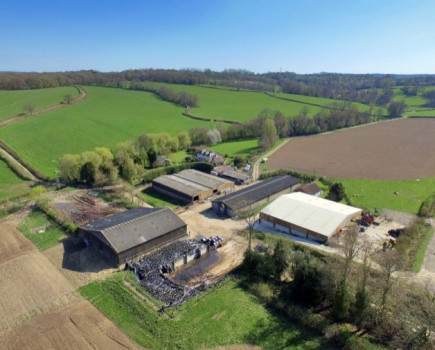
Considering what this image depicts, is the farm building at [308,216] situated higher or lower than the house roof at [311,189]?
higher

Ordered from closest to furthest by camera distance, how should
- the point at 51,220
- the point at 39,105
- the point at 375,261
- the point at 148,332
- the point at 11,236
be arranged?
the point at 148,332 < the point at 375,261 < the point at 11,236 < the point at 51,220 < the point at 39,105

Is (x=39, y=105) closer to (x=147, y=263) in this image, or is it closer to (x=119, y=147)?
(x=119, y=147)

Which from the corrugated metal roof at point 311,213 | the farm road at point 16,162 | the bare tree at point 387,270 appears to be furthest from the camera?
the farm road at point 16,162

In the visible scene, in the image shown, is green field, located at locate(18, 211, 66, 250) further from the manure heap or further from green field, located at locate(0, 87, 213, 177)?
green field, located at locate(0, 87, 213, 177)

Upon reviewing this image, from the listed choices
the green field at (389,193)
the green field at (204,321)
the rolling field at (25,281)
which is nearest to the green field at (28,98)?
the rolling field at (25,281)

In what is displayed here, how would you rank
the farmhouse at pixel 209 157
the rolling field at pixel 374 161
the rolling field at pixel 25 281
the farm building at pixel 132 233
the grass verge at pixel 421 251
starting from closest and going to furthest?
the rolling field at pixel 25 281 → the grass verge at pixel 421 251 → the farm building at pixel 132 233 → the rolling field at pixel 374 161 → the farmhouse at pixel 209 157

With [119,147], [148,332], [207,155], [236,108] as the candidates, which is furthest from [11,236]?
[236,108]

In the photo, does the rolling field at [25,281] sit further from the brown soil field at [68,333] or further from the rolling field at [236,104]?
the rolling field at [236,104]
